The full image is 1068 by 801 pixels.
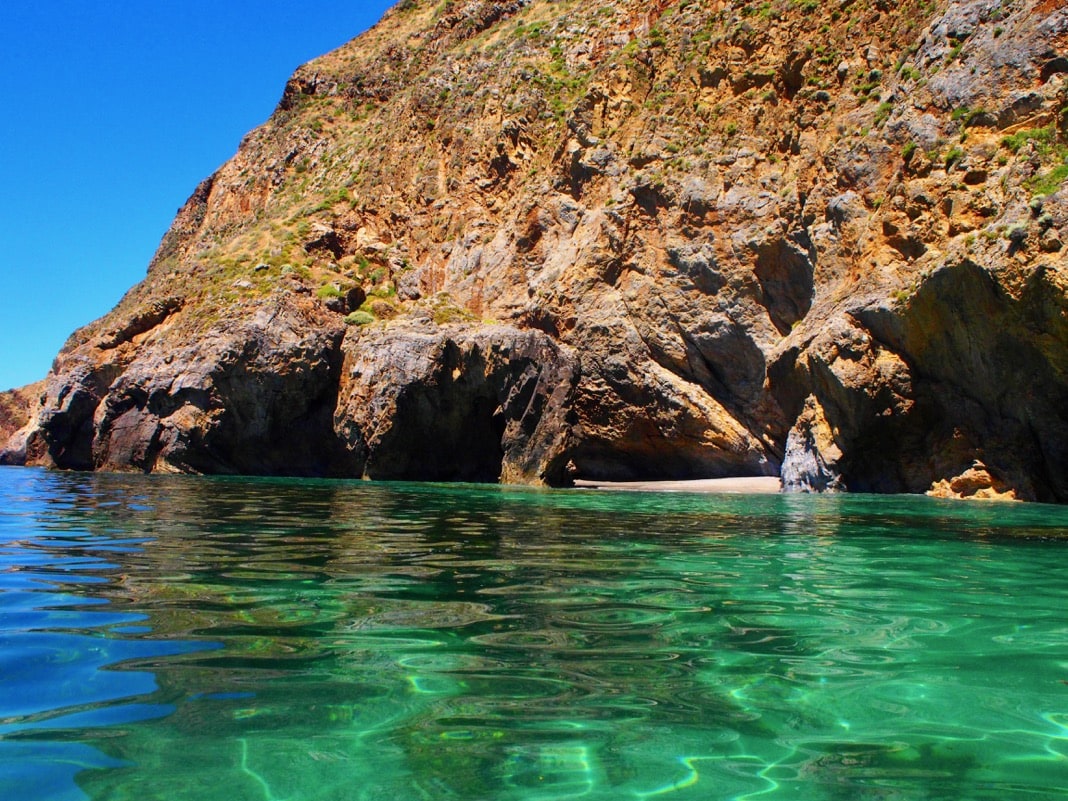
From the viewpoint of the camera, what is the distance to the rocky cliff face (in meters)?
21.1

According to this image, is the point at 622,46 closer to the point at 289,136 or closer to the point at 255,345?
the point at 255,345

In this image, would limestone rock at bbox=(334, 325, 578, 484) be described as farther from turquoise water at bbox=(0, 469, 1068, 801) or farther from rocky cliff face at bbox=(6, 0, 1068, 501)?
turquoise water at bbox=(0, 469, 1068, 801)

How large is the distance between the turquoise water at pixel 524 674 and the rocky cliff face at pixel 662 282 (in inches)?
604

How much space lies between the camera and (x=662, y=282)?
31.0m

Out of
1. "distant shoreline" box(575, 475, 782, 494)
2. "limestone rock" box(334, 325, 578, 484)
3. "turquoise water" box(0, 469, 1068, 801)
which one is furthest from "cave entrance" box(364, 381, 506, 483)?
"turquoise water" box(0, 469, 1068, 801)

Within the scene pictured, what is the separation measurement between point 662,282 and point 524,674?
28.5m

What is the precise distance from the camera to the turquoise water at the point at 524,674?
254 centimetres

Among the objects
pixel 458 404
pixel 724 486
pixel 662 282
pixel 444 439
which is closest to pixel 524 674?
pixel 724 486

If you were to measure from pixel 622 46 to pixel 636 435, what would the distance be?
1926 cm

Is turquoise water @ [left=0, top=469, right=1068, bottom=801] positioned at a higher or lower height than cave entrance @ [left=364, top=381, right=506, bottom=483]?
lower

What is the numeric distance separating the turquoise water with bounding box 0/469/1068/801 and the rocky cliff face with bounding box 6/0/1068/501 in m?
15.3

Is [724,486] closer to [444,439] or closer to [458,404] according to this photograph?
[458,404]

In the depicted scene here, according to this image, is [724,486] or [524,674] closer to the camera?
[524,674]

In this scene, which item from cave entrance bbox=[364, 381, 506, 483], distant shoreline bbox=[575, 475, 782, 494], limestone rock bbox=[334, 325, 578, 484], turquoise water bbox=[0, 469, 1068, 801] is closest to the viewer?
turquoise water bbox=[0, 469, 1068, 801]
